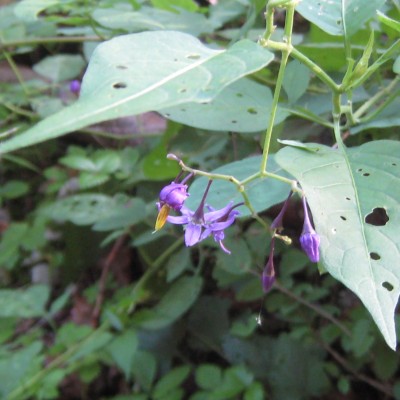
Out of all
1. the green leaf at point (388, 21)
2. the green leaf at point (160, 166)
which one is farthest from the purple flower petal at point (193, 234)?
the green leaf at point (160, 166)

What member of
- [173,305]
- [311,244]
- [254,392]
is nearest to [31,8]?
[173,305]

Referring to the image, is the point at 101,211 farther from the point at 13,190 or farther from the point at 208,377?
the point at 13,190

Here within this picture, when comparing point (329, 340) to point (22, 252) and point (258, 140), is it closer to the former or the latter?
point (258, 140)

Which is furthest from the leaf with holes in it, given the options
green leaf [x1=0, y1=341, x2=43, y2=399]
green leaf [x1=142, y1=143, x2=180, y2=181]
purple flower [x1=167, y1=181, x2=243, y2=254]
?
green leaf [x1=0, y1=341, x2=43, y2=399]

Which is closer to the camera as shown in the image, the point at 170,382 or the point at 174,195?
the point at 174,195

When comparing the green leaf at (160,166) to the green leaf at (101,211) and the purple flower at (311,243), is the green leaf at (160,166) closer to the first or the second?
the green leaf at (101,211)

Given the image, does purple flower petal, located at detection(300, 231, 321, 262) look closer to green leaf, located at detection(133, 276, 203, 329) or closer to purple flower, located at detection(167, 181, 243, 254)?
purple flower, located at detection(167, 181, 243, 254)

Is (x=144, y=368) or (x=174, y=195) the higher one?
(x=174, y=195)
